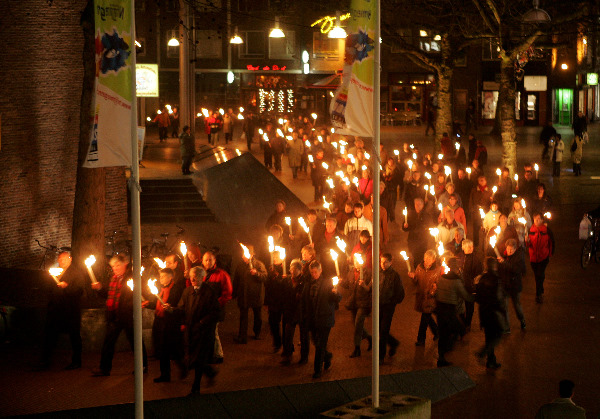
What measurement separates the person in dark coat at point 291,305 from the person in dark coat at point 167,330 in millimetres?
1568

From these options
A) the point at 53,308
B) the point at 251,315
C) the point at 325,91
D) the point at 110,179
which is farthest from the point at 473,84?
the point at 53,308

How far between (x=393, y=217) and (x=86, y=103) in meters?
11.3

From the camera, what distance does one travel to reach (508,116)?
29328 mm

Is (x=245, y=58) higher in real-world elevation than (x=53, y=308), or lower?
higher

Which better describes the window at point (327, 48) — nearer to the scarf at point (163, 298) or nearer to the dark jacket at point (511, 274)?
the dark jacket at point (511, 274)

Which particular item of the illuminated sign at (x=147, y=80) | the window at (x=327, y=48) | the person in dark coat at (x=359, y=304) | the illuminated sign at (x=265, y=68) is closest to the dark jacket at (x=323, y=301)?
the person in dark coat at (x=359, y=304)

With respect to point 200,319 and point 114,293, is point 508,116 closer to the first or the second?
point 114,293

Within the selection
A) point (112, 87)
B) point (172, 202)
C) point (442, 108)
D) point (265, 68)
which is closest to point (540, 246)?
point (112, 87)

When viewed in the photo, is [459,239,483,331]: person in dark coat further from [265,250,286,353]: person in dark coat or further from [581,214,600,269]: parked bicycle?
[581,214,600,269]: parked bicycle

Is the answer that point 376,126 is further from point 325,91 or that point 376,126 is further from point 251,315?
point 325,91

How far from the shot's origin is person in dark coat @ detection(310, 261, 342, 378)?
1234 centimetres

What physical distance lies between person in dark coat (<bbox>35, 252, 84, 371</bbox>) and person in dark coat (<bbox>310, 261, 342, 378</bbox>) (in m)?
3.18

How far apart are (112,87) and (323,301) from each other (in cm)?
495

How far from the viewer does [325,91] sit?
62.3m
